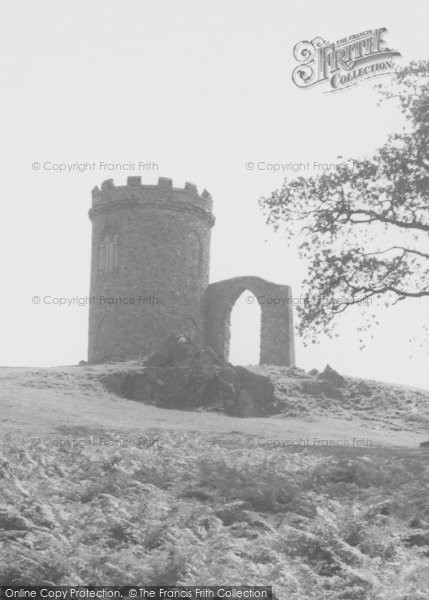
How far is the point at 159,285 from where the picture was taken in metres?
44.1

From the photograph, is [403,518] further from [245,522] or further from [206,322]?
[206,322]

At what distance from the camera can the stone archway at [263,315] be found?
43.2m

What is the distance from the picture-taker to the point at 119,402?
1287 inches

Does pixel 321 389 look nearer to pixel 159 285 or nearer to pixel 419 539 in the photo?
pixel 159 285

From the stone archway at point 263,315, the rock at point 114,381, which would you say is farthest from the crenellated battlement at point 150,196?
the rock at point 114,381

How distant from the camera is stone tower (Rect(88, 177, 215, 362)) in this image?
43.8 m

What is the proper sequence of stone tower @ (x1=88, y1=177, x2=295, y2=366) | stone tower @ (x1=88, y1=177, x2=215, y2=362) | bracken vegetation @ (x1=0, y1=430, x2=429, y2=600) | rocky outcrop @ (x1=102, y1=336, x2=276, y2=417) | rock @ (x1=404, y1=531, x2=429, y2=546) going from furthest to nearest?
stone tower @ (x1=88, y1=177, x2=215, y2=362)
stone tower @ (x1=88, y1=177, x2=295, y2=366)
rocky outcrop @ (x1=102, y1=336, x2=276, y2=417)
rock @ (x1=404, y1=531, x2=429, y2=546)
bracken vegetation @ (x1=0, y1=430, x2=429, y2=600)

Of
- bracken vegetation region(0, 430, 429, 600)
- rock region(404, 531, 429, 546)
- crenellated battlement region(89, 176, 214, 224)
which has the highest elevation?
crenellated battlement region(89, 176, 214, 224)

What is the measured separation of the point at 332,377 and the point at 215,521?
2890cm

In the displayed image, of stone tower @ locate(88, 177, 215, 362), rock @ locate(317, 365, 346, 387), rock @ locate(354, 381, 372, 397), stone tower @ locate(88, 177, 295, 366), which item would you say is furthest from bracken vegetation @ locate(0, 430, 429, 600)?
stone tower @ locate(88, 177, 215, 362)

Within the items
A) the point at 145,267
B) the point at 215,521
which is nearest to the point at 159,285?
the point at 145,267

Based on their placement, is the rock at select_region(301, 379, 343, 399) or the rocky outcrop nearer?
the rocky outcrop

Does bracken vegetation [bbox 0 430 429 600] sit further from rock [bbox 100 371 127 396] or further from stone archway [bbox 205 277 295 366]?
stone archway [bbox 205 277 295 366]

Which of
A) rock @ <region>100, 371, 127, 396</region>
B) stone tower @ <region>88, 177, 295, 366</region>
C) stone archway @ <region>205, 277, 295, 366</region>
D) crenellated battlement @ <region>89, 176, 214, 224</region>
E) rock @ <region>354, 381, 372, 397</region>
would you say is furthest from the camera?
crenellated battlement @ <region>89, 176, 214, 224</region>
